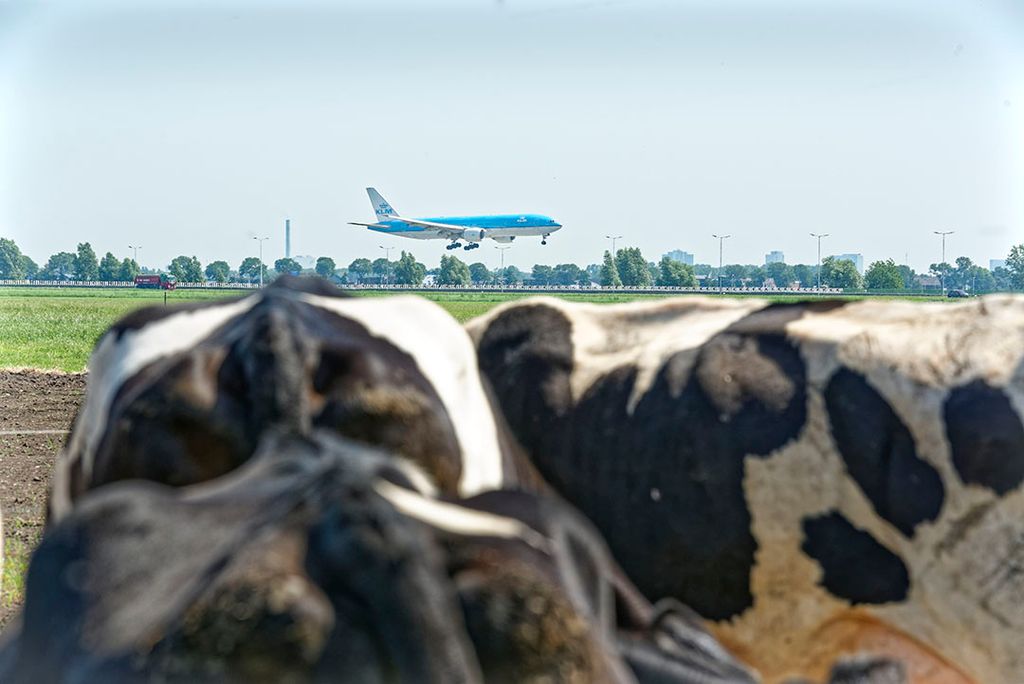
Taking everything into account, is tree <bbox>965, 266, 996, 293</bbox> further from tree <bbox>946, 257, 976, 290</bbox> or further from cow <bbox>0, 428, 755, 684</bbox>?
cow <bbox>0, 428, 755, 684</bbox>

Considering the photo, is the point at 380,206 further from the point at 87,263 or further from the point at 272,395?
the point at 272,395

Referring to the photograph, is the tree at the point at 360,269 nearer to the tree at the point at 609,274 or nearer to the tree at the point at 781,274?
the tree at the point at 609,274

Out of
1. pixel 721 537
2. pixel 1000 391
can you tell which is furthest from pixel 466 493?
pixel 1000 391

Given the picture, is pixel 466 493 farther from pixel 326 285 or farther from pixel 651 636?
pixel 326 285

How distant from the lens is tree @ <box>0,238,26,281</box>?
562 ft

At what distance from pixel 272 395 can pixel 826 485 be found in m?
2.19

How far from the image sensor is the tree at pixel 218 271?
16100 centimetres

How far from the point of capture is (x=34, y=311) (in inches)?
2761

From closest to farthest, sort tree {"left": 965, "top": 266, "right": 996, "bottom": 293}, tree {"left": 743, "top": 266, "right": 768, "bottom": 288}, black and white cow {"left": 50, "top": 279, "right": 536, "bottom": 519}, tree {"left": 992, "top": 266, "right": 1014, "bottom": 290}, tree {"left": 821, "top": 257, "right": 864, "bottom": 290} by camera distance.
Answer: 1. black and white cow {"left": 50, "top": 279, "right": 536, "bottom": 519}
2. tree {"left": 821, "top": 257, "right": 864, "bottom": 290}
3. tree {"left": 992, "top": 266, "right": 1014, "bottom": 290}
4. tree {"left": 965, "top": 266, "right": 996, "bottom": 293}
5. tree {"left": 743, "top": 266, "right": 768, "bottom": 288}

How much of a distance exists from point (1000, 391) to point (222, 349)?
8.05 ft

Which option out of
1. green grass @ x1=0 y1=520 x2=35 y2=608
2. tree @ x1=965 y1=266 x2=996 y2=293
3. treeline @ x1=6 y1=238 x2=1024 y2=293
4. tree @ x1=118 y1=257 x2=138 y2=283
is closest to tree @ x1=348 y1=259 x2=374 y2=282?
treeline @ x1=6 y1=238 x2=1024 y2=293

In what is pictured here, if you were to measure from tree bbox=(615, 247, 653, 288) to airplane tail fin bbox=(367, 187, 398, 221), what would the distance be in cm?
2643

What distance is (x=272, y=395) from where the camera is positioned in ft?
9.19

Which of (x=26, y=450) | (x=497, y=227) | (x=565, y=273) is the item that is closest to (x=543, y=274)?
(x=565, y=273)
